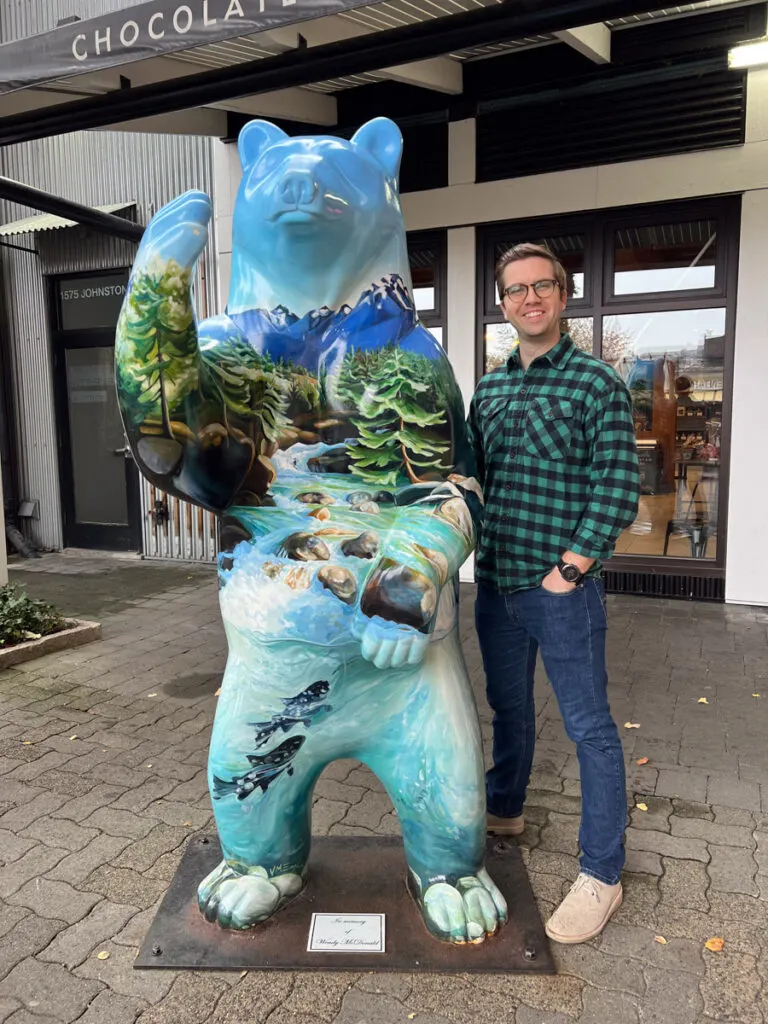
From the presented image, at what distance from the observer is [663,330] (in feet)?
19.8

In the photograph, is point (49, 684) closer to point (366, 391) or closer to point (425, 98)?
point (366, 391)

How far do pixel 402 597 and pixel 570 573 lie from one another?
0.62 metres

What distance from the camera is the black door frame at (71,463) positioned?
8125mm

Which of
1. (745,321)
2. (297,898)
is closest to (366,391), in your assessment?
(297,898)

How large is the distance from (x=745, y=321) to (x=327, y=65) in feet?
11.1

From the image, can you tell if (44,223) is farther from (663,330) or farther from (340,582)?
(340,582)

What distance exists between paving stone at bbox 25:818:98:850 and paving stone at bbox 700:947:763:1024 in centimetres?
204

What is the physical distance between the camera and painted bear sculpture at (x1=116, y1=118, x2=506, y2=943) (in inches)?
70.3

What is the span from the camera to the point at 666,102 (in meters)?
5.50

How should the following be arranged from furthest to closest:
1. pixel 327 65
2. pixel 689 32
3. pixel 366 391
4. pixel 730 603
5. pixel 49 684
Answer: pixel 730 603 → pixel 689 32 → pixel 49 684 → pixel 327 65 → pixel 366 391

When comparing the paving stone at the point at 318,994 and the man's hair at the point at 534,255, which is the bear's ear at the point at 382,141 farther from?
the paving stone at the point at 318,994

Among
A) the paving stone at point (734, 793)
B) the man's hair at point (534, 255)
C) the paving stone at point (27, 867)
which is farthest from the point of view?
the paving stone at point (734, 793)

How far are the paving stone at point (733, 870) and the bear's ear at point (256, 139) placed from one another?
2.54 metres

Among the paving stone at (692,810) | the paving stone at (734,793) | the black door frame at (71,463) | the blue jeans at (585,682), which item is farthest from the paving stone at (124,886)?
the black door frame at (71,463)
